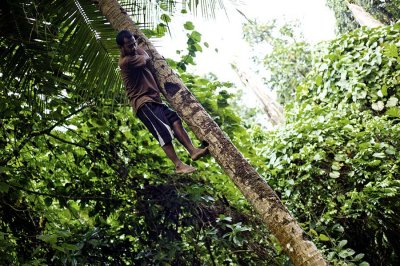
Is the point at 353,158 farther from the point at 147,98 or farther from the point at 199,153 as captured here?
the point at 147,98

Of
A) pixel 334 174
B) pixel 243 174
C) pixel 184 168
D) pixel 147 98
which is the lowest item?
pixel 334 174

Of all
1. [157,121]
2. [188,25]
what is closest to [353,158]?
[188,25]

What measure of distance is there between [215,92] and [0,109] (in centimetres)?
230

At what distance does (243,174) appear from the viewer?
287cm

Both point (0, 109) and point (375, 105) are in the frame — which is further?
point (375, 105)

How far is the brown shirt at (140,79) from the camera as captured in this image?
314cm

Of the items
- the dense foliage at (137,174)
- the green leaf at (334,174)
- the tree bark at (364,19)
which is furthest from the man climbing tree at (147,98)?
the tree bark at (364,19)

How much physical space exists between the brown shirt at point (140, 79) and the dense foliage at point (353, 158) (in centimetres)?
235

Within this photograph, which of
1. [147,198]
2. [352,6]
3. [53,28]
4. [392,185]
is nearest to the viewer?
[53,28]

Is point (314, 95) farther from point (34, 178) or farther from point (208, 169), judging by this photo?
point (34, 178)

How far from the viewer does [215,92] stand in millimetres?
4988

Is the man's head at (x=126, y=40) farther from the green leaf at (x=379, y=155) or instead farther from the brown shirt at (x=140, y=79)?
the green leaf at (x=379, y=155)

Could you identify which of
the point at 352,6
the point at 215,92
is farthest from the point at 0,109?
the point at 352,6

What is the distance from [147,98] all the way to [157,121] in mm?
181
